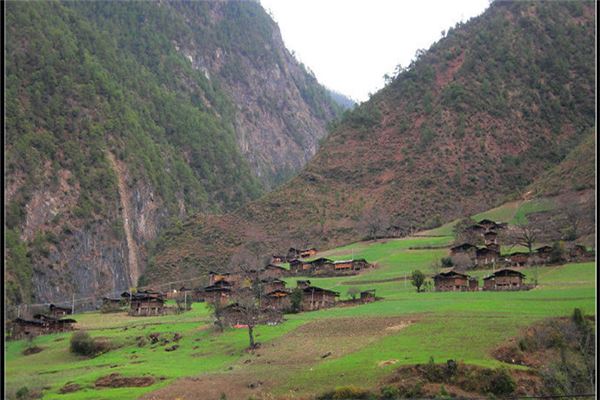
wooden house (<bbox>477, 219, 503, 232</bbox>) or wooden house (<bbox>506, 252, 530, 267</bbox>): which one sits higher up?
wooden house (<bbox>477, 219, 503, 232</bbox>)

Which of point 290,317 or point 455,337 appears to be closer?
point 455,337

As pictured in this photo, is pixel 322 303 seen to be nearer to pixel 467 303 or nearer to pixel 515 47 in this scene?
pixel 467 303

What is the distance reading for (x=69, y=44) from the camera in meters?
168

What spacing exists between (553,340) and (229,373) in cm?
1951

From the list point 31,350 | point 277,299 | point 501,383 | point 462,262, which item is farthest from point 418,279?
point 31,350

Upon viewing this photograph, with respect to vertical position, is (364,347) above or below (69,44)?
below

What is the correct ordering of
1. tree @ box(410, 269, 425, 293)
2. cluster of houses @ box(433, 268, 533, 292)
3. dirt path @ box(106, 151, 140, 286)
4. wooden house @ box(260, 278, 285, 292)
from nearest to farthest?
cluster of houses @ box(433, 268, 533, 292), tree @ box(410, 269, 425, 293), wooden house @ box(260, 278, 285, 292), dirt path @ box(106, 151, 140, 286)

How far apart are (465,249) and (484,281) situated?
1342 cm

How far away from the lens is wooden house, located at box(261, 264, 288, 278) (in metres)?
98.2

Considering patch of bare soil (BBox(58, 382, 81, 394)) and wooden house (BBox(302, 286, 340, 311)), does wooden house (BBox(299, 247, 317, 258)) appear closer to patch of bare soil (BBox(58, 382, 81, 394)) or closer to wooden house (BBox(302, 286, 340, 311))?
wooden house (BBox(302, 286, 340, 311))

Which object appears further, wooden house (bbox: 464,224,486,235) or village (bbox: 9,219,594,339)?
wooden house (bbox: 464,224,486,235)

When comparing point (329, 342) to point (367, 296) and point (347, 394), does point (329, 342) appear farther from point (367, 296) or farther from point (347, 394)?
point (367, 296)

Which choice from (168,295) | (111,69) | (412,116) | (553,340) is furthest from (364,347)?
(111,69)

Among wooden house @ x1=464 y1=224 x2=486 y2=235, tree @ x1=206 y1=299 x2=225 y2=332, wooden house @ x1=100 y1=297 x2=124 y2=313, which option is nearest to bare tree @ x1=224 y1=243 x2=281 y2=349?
tree @ x1=206 y1=299 x2=225 y2=332
